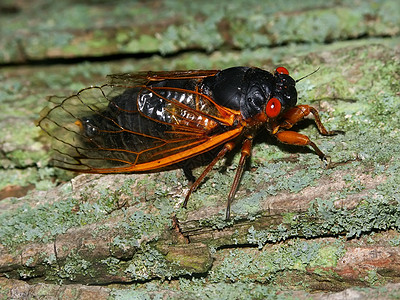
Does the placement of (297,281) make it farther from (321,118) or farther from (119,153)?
(119,153)

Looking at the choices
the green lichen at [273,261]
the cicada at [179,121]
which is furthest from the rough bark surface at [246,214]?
the cicada at [179,121]

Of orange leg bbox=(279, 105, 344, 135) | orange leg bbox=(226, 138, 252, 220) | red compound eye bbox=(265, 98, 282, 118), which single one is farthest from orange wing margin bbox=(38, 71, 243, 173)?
orange leg bbox=(279, 105, 344, 135)

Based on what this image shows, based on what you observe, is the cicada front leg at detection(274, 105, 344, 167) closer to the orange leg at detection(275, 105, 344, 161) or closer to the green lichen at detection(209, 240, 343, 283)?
the orange leg at detection(275, 105, 344, 161)

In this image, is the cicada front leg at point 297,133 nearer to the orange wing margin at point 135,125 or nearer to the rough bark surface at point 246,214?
the rough bark surface at point 246,214

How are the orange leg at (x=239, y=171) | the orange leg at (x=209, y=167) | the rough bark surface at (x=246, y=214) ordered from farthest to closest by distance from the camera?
the orange leg at (x=209, y=167), the orange leg at (x=239, y=171), the rough bark surface at (x=246, y=214)

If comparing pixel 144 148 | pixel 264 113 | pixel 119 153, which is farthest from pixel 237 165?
pixel 119 153

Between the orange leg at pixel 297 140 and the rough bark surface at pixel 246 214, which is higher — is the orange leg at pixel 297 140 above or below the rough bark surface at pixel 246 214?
above

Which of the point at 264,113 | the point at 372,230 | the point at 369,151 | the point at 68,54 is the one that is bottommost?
the point at 372,230

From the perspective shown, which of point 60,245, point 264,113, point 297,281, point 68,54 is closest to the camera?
point 297,281
